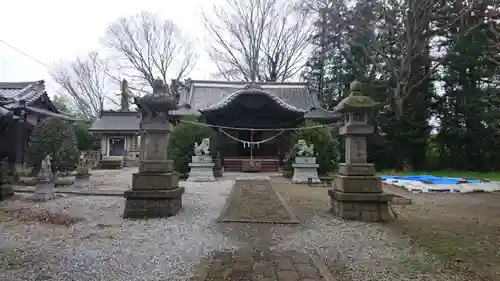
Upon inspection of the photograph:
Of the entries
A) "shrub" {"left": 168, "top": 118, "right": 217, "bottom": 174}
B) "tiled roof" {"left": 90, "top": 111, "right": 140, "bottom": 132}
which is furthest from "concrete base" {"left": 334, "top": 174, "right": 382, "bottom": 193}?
"tiled roof" {"left": 90, "top": 111, "right": 140, "bottom": 132}

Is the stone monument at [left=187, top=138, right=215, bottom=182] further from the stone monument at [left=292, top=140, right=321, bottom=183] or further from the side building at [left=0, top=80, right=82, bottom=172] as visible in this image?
the side building at [left=0, top=80, right=82, bottom=172]

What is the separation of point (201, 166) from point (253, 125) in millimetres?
6533

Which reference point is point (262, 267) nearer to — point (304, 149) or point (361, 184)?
point (361, 184)

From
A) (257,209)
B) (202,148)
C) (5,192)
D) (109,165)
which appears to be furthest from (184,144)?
(109,165)

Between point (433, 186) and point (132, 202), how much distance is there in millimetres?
9745

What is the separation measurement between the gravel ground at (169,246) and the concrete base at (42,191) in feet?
7.37

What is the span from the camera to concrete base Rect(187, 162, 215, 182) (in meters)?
13.7

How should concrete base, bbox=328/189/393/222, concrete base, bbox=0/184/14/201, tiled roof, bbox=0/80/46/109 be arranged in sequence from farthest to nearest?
tiled roof, bbox=0/80/46/109
concrete base, bbox=0/184/14/201
concrete base, bbox=328/189/393/222

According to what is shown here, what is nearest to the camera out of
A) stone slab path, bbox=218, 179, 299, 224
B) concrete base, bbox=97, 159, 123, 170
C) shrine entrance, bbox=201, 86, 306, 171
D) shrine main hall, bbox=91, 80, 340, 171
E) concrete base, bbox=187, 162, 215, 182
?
stone slab path, bbox=218, 179, 299, 224

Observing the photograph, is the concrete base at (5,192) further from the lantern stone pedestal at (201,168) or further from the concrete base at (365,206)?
the concrete base at (365,206)

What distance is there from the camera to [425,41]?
838 inches

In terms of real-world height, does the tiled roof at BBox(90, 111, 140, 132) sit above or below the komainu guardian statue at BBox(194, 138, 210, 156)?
above

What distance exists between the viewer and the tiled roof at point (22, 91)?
1448 centimetres

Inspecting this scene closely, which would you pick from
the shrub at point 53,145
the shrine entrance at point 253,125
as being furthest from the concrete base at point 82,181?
the shrine entrance at point 253,125
